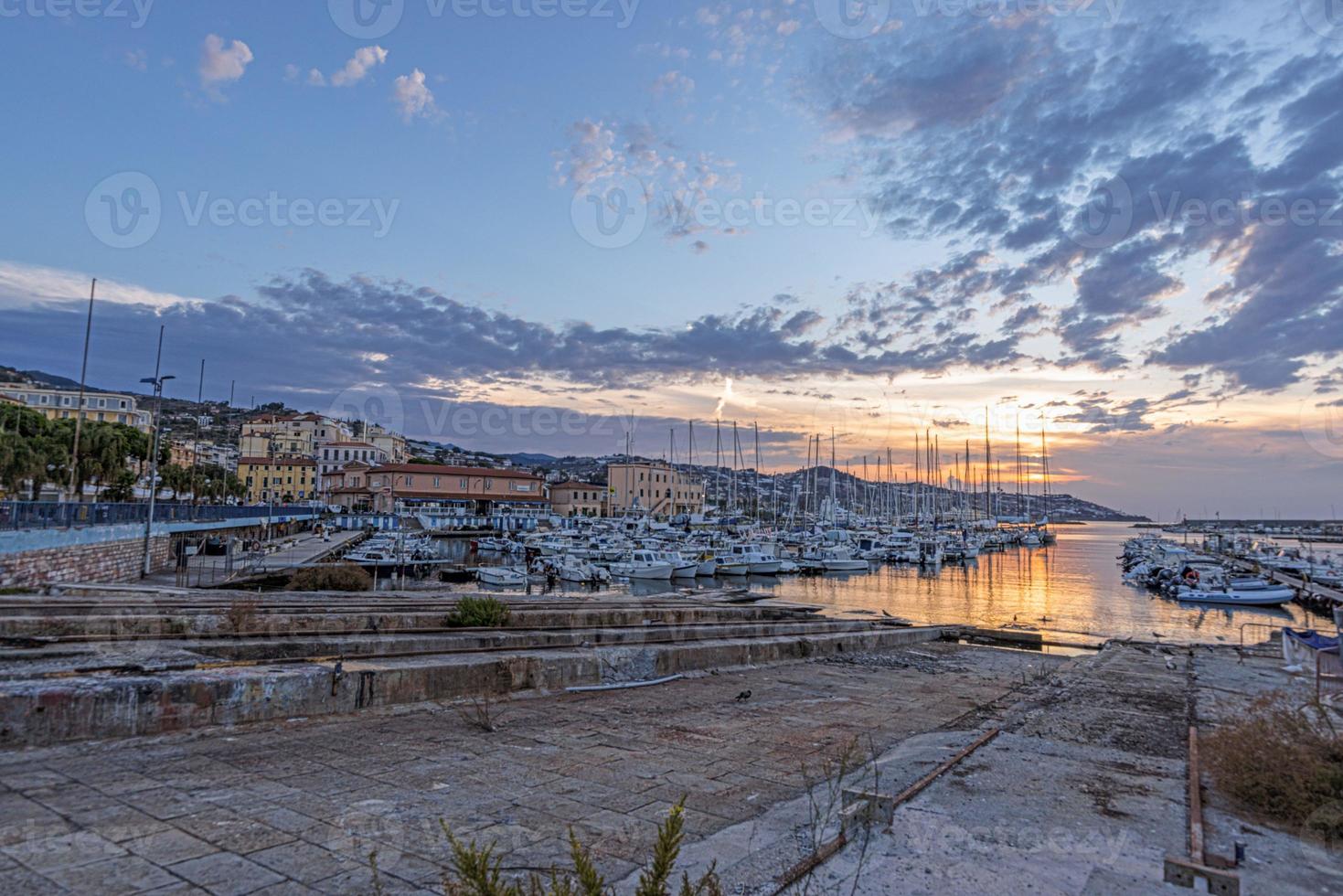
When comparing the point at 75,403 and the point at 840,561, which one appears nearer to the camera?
the point at 840,561

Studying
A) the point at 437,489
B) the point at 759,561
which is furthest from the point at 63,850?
the point at 437,489

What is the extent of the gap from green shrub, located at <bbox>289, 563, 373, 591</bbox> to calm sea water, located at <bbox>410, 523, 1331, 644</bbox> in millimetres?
5216

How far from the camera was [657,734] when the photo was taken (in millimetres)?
6898

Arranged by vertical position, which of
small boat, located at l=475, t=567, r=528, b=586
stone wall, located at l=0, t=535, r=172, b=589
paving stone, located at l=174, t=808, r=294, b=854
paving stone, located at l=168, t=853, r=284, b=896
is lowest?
small boat, located at l=475, t=567, r=528, b=586

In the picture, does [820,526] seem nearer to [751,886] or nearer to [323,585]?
[323,585]

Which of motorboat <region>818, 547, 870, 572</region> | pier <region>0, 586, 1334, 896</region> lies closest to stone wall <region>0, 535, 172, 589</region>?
pier <region>0, 586, 1334, 896</region>

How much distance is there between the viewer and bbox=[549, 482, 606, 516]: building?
3979 inches

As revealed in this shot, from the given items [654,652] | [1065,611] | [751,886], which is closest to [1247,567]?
[1065,611]

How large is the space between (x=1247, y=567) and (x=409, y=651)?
64.9 metres

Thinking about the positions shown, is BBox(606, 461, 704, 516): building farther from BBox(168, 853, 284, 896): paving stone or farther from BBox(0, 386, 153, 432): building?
BBox(168, 853, 284, 896): paving stone

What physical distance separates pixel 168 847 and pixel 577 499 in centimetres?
9935

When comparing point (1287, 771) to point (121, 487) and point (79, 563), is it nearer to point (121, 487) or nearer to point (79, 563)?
point (79, 563)

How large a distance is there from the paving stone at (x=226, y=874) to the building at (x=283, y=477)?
94.4 meters

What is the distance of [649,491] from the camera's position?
107 metres
